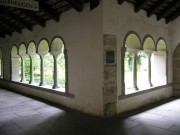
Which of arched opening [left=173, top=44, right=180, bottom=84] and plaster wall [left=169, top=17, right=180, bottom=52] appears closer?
plaster wall [left=169, top=17, right=180, bottom=52]

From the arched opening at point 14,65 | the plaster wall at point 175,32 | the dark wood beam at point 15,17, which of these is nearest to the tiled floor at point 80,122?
the plaster wall at point 175,32

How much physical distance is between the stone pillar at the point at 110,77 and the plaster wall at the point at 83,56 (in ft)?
0.30

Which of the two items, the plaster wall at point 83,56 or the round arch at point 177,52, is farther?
the round arch at point 177,52

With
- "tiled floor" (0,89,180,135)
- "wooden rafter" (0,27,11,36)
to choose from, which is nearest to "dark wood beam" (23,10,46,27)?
"tiled floor" (0,89,180,135)

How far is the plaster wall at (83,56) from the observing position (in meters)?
4.16

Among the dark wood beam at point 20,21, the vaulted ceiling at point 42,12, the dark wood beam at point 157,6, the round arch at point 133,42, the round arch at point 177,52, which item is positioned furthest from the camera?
the round arch at point 177,52

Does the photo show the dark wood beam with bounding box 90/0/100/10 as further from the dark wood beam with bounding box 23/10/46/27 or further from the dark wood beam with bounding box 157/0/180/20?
the dark wood beam with bounding box 157/0/180/20

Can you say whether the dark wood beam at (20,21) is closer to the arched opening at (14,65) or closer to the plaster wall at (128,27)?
the arched opening at (14,65)

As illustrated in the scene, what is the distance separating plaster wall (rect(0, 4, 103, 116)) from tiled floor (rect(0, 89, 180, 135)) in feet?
1.05

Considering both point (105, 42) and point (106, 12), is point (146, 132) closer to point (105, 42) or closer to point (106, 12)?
point (105, 42)

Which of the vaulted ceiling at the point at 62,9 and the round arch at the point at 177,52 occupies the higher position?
the vaulted ceiling at the point at 62,9

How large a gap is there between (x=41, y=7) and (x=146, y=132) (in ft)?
12.1

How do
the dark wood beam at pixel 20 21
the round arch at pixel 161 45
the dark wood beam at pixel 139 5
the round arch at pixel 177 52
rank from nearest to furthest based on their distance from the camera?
the dark wood beam at pixel 139 5 → the dark wood beam at pixel 20 21 → the round arch at pixel 161 45 → the round arch at pixel 177 52

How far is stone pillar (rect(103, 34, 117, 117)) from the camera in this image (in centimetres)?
412
